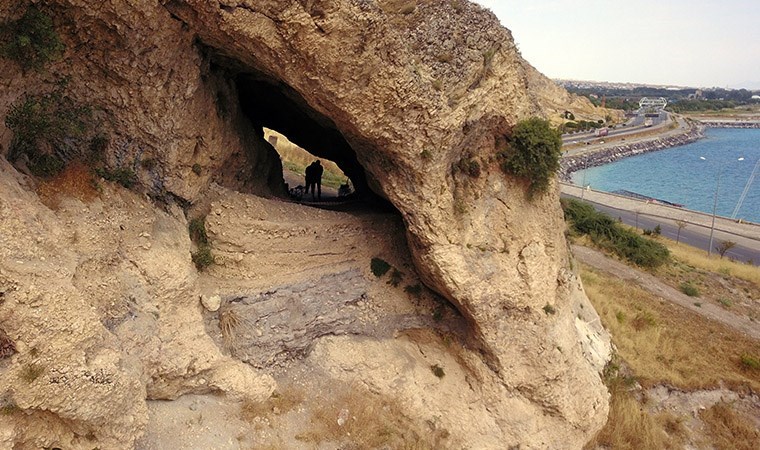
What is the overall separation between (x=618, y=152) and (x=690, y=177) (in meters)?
15.4

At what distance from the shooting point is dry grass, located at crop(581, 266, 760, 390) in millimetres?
19094

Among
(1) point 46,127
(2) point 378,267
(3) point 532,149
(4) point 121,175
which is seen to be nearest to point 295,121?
(2) point 378,267

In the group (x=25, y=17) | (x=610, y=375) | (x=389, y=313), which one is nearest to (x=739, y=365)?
(x=610, y=375)

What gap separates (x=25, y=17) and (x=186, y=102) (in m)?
3.44

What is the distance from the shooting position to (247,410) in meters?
11.8

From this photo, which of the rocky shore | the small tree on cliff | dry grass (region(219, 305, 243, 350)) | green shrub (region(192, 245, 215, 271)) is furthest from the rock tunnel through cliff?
the rocky shore

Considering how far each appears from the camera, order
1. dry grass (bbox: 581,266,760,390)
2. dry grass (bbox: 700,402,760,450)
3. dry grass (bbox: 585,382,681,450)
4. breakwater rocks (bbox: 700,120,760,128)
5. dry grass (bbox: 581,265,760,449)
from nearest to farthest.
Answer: dry grass (bbox: 585,382,681,450) → dry grass (bbox: 581,265,760,449) → dry grass (bbox: 700,402,760,450) → dry grass (bbox: 581,266,760,390) → breakwater rocks (bbox: 700,120,760,128)

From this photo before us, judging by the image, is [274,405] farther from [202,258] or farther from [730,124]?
[730,124]

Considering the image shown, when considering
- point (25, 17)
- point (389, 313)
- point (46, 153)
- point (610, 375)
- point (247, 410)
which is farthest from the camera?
point (610, 375)

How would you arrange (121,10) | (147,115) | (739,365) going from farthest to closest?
1. (739,365)
2. (147,115)
3. (121,10)

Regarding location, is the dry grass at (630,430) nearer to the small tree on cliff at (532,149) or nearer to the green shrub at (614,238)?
the small tree on cliff at (532,149)

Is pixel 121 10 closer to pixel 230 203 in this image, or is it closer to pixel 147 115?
→ pixel 147 115

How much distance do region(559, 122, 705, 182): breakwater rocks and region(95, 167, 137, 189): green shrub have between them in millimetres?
68947

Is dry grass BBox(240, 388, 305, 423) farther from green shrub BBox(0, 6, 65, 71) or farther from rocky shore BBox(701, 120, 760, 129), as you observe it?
rocky shore BBox(701, 120, 760, 129)
